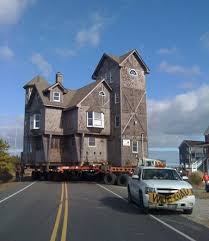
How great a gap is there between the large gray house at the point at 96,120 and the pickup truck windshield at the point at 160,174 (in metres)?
25.7

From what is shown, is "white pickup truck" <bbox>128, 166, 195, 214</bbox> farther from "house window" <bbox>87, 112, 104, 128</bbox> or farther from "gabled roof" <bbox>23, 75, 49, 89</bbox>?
"gabled roof" <bbox>23, 75, 49, 89</bbox>

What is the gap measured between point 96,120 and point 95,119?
241mm

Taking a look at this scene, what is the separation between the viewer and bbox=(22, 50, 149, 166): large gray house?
43188 millimetres

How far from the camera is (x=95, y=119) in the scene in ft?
143

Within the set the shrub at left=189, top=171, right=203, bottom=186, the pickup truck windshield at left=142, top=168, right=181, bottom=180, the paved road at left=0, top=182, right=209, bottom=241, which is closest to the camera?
the paved road at left=0, top=182, right=209, bottom=241

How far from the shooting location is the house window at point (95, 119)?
43.2 metres

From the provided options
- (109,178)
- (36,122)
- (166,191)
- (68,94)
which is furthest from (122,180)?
(166,191)

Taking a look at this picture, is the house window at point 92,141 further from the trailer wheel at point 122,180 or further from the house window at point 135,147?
the trailer wheel at point 122,180

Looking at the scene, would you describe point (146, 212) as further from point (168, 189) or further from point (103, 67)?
point (103, 67)

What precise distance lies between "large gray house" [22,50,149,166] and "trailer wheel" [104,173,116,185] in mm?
6035

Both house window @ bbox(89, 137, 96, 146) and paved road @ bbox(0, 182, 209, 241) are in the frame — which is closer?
paved road @ bbox(0, 182, 209, 241)

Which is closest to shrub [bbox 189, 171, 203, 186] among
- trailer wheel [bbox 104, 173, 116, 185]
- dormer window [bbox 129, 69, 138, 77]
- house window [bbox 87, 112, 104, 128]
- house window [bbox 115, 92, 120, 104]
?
trailer wheel [bbox 104, 173, 116, 185]

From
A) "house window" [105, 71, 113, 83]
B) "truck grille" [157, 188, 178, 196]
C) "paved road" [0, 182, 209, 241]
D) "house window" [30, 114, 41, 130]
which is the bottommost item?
"paved road" [0, 182, 209, 241]

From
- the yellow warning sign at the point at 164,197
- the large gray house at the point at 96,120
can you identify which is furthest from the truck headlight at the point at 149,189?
the large gray house at the point at 96,120
